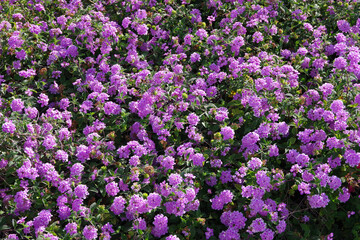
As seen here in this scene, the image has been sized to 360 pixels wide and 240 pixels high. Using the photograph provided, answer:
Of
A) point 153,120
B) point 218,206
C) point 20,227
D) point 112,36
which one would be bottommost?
point 20,227

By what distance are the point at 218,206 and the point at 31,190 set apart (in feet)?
5.38

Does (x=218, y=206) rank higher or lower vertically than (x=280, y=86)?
lower

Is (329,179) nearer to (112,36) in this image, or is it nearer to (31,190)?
(31,190)

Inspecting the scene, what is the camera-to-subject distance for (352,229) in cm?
332

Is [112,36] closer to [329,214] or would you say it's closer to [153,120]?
[153,120]

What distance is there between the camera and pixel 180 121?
391cm

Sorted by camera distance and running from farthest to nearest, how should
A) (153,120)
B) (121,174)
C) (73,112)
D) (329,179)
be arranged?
(73,112) < (153,120) < (121,174) < (329,179)

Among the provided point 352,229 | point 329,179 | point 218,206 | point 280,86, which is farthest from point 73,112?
point 352,229

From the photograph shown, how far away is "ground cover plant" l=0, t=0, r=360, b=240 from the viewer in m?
3.33

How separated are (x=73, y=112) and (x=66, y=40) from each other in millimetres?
1076

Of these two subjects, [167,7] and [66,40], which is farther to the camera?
[167,7]

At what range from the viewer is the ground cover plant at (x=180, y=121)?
3.33 metres

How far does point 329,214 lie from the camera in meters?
3.36

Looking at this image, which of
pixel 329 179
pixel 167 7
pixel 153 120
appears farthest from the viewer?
pixel 167 7
